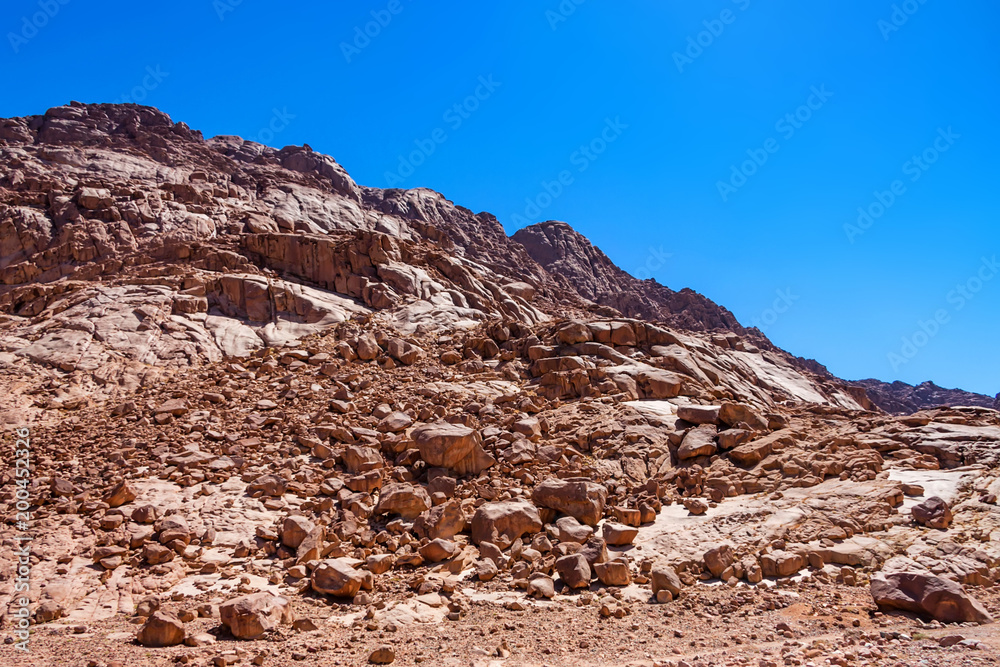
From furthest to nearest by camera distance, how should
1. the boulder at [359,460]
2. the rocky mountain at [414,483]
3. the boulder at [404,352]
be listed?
the boulder at [404,352] < the boulder at [359,460] < the rocky mountain at [414,483]

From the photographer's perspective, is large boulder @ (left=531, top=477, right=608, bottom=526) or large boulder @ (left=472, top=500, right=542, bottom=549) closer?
large boulder @ (left=472, top=500, right=542, bottom=549)

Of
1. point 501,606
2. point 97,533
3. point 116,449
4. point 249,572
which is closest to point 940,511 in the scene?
point 501,606

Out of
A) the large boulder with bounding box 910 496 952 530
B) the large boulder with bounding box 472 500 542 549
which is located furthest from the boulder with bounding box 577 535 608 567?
the large boulder with bounding box 910 496 952 530

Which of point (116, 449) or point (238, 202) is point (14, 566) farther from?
point (238, 202)

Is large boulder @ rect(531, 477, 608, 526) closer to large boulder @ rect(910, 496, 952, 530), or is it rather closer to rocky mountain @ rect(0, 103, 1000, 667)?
rocky mountain @ rect(0, 103, 1000, 667)

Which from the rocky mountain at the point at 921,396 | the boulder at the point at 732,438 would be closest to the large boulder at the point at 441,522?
the boulder at the point at 732,438

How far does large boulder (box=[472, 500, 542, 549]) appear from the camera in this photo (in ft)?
43.0

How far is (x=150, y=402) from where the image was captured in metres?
18.2

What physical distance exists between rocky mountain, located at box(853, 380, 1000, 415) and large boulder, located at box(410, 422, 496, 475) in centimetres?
6718

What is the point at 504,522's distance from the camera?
13320 mm

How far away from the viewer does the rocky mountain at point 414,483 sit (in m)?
9.18

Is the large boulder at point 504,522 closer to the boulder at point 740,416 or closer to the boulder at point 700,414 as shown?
the boulder at point 700,414

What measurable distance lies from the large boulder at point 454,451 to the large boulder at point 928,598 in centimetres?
915

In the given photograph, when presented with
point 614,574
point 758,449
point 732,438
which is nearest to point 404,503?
point 614,574
